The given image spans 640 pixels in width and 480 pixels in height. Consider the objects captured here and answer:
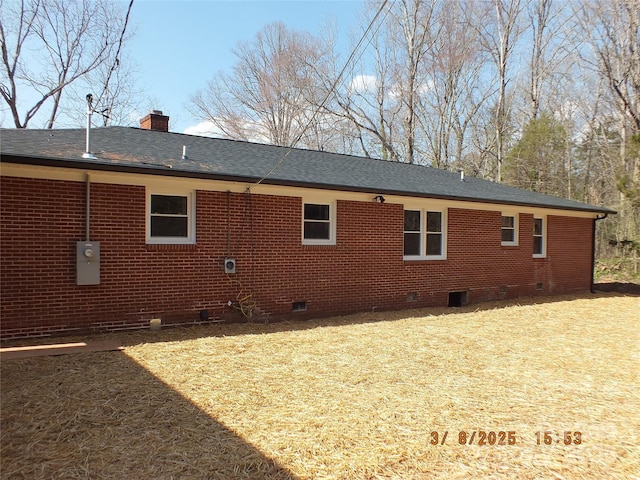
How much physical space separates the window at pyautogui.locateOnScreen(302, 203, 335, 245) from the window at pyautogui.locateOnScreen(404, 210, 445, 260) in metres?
2.35

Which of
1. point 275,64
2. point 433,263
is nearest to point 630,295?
point 433,263

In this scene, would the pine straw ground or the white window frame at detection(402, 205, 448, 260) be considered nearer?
the pine straw ground

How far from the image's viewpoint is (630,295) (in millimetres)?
15148

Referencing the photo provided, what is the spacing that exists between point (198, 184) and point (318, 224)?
9.55ft

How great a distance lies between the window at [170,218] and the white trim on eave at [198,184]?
27cm

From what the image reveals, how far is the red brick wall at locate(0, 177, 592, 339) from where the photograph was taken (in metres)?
6.90

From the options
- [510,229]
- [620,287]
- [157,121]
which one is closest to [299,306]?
[157,121]

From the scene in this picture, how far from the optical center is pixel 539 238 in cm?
1462

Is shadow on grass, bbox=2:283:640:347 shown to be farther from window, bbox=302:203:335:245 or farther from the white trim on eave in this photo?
the white trim on eave

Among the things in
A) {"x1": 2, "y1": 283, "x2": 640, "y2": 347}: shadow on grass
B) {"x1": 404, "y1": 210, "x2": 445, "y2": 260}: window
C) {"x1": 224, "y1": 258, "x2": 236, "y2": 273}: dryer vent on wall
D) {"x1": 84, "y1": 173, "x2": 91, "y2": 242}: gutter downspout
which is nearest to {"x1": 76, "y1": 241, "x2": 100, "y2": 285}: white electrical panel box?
{"x1": 84, "y1": 173, "x2": 91, "y2": 242}: gutter downspout

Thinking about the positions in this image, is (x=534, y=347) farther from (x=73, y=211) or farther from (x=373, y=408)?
(x=73, y=211)

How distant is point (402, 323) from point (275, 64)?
22.8 m

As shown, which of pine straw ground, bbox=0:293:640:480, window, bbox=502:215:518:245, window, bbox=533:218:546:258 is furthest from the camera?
window, bbox=533:218:546:258

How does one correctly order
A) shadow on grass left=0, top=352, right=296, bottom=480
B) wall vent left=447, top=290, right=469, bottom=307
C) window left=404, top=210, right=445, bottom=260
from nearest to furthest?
shadow on grass left=0, top=352, right=296, bottom=480 < window left=404, top=210, right=445, bottom=260 < wall vent left=447, top=290, right=469, bottom=307
